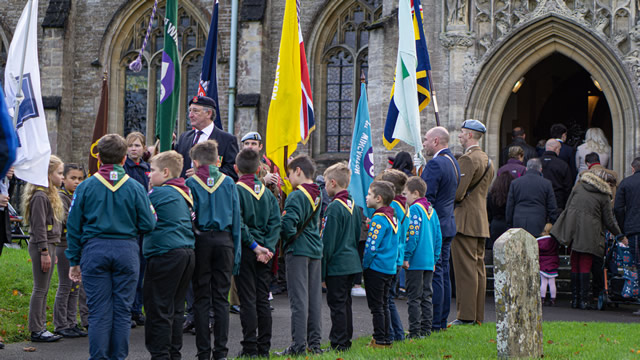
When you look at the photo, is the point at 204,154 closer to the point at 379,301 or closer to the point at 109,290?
the point at 109,290

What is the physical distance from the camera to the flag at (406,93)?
1041cm

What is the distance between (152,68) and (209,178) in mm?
15362

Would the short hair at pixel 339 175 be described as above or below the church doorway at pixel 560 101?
below

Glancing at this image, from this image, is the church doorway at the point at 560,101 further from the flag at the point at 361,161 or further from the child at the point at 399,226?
the child at the point at 399,226

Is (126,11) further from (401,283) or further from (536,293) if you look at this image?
(536,293)

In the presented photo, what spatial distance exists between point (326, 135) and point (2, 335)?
12754 millimetres

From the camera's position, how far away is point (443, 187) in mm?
8227

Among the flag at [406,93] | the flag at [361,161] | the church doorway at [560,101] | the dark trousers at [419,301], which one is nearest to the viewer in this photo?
the dark trousers at [419,301]

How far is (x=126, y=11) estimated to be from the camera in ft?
68.2

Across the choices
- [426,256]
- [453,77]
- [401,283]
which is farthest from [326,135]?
[426,256]

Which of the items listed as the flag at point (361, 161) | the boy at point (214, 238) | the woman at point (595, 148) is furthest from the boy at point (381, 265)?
the woman at point (595, 148)

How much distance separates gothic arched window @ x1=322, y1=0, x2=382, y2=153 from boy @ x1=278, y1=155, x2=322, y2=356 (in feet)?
41.4

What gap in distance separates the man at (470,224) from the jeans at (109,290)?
13.1 feet

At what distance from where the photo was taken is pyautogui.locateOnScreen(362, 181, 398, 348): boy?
6.95 metres
